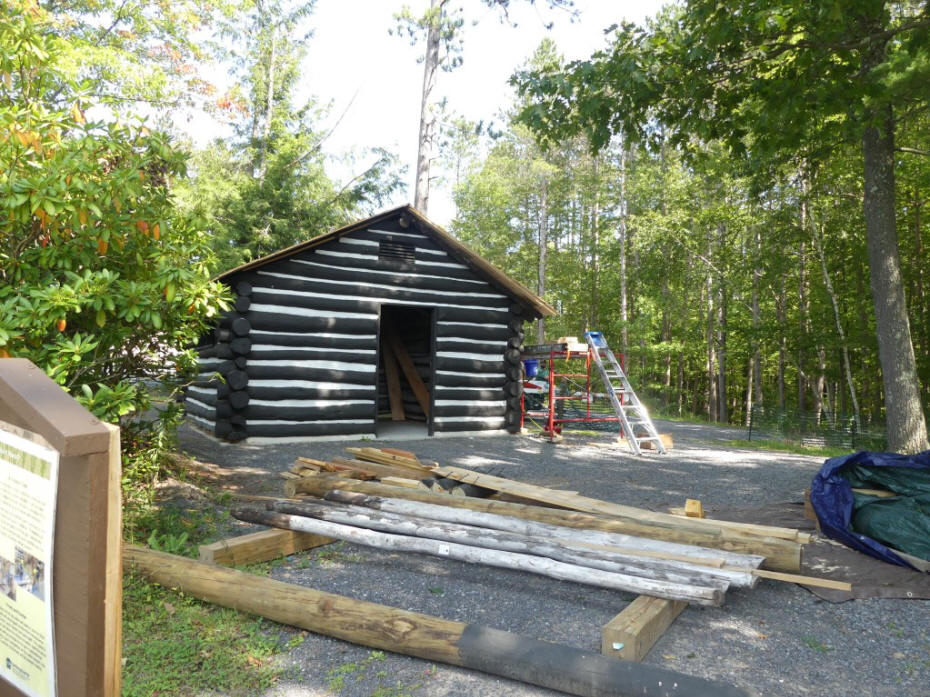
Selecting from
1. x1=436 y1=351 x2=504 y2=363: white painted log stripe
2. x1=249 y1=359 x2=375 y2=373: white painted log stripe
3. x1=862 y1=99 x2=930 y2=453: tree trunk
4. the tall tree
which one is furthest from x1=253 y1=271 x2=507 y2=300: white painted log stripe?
x1=862 y1=99 x2=930 y2=453: tree trunk

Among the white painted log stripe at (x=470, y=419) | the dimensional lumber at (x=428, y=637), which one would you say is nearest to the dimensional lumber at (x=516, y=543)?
the dimensional lumber at (x=428, y=637)

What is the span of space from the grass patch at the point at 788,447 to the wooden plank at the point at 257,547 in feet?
36.3

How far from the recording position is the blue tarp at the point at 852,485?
5180mm

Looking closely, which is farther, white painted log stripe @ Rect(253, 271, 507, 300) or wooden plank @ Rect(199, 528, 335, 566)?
white painted log stripe @ Rect(253, 271, 507, 300)

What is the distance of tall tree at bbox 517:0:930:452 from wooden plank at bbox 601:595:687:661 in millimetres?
6604

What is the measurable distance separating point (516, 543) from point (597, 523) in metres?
0.82

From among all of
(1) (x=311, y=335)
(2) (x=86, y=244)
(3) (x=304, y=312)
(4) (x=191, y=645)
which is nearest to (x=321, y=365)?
(1) (x=311, y=335)

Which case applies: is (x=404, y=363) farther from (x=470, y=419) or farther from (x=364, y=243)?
(x=364, y=243)

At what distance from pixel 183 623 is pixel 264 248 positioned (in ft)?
58.0

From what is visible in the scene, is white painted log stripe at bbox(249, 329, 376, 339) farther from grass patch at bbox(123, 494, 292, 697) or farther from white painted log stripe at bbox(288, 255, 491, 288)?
grass patch at bbox(123, 494, 292, 697)

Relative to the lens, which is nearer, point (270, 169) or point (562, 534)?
point (562, 534)

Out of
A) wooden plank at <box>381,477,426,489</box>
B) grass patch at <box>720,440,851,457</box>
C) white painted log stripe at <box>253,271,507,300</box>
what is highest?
white painted log stripe at <box>253,271,507,300</box>

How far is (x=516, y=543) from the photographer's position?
14.7 ft

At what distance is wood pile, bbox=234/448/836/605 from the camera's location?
399cm
